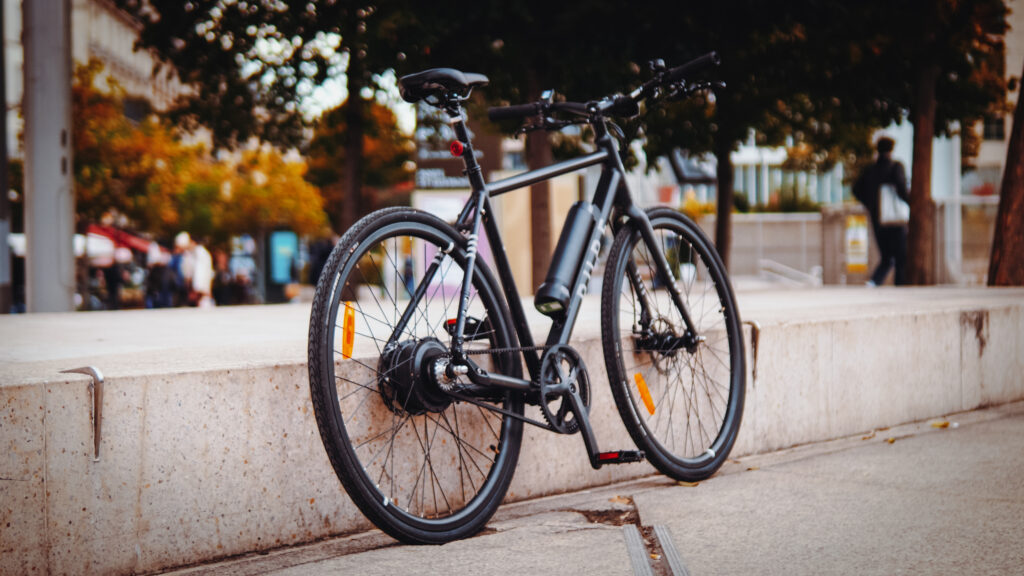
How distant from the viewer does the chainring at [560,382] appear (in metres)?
3.62

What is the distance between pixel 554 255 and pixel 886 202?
36.4ft

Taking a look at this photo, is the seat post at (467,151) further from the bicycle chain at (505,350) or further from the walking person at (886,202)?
the walking person at (886,202)

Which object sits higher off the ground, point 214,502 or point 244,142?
point 244,142

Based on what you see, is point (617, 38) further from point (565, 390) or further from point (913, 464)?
point (565, 390)

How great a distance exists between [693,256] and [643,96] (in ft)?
2.73

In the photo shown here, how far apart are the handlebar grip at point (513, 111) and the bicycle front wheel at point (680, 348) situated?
582mm

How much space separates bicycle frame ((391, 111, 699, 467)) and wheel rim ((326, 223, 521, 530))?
0.08 m

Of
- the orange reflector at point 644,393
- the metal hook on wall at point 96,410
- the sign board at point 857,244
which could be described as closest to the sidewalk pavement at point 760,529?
the orange reflector at point 644,393

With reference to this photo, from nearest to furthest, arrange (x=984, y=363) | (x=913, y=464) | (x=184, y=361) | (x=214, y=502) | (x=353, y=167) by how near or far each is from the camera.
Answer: (x=214, y=502) < (x=184, y=361) < (x=913, y=464) < (x=984, y=363) < (x=353, y=167)

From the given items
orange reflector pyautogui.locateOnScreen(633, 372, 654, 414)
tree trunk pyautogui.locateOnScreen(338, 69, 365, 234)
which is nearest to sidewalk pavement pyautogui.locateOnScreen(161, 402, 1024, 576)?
orange reflector pyautogui.locateOnScreen(633, 372, 654, 414)

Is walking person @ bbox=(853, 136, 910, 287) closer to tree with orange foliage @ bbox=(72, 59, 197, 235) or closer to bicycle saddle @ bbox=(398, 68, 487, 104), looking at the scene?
bicycle saddle @ bbox=(398, 68, 487, 104)

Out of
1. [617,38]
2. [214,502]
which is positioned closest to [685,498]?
[214,502]

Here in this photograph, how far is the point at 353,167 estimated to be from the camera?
49.6 ft

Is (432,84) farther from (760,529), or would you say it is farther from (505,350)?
(760,529)
